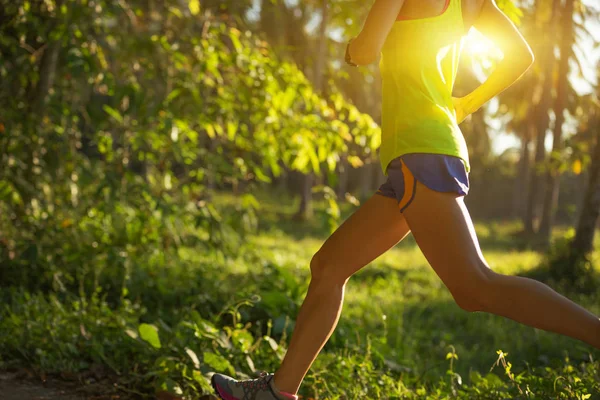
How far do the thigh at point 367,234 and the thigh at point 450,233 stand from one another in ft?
0.85

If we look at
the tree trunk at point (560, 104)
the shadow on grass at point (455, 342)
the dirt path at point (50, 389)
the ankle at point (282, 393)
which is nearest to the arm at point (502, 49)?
the ankle at point (282, 393)

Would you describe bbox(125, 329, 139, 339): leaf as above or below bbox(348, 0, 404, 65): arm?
below

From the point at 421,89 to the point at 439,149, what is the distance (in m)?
0.24

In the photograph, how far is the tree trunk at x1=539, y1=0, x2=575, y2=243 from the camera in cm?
1342

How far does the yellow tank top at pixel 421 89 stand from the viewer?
234 centimetres

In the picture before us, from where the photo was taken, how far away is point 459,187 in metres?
2.33

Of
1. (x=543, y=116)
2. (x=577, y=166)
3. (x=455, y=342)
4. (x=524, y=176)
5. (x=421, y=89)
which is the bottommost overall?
(x=524, y=176)

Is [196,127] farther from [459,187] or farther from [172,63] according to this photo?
[459,187]

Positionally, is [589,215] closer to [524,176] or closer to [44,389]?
[44,389]

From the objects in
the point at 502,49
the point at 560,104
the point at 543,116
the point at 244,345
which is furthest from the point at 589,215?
the point at 543,116

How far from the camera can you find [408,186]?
2.37 metres

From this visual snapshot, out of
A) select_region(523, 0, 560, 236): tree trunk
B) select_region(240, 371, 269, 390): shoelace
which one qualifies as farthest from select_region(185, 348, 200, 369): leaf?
select_region(523, 0, 560, 236): tree trunk

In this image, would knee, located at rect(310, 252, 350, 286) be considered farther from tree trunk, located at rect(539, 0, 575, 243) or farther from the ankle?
tree trunk, located at rect(539, 0, 575, 243)

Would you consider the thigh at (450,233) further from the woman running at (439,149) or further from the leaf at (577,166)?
the leaf at (577,166)
